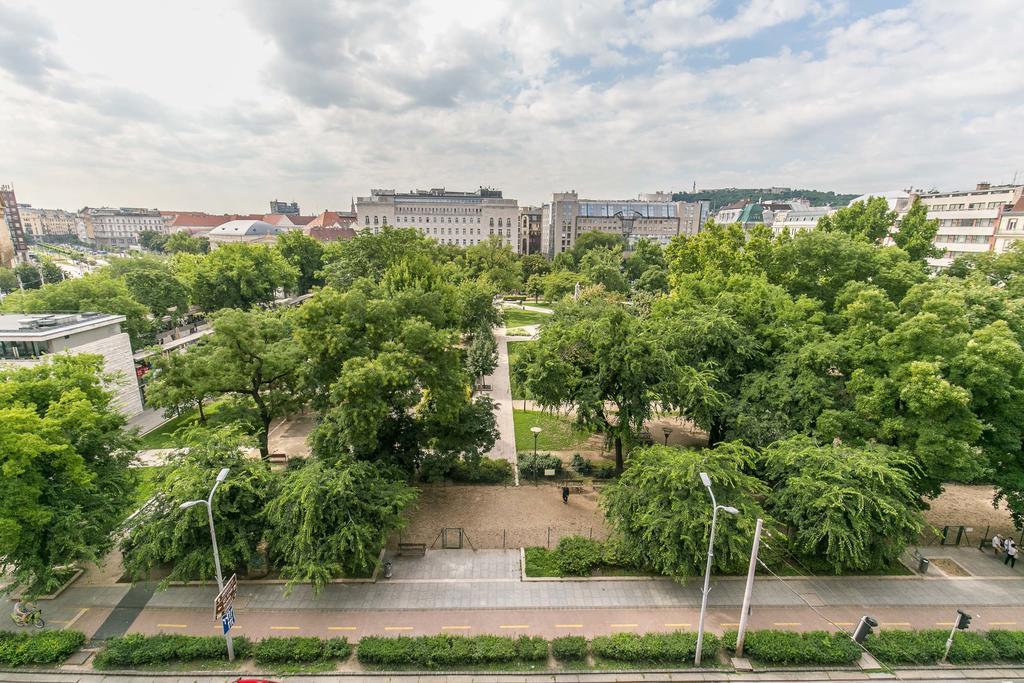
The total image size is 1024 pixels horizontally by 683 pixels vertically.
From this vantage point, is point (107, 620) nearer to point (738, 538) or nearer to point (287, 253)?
point (738, 538)

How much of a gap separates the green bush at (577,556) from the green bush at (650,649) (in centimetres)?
347

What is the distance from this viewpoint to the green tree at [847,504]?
54.5ft

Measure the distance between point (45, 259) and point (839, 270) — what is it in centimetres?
10933

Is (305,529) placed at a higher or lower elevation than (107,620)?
higher

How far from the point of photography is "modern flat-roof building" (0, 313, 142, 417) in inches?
1072

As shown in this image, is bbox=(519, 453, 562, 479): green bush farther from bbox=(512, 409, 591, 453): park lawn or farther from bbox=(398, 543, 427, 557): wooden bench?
bbox=(398, 543, 427, 557): wooden bench

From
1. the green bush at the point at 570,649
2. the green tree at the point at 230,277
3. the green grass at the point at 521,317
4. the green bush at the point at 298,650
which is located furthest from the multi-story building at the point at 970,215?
the green tree at the point at 230,277

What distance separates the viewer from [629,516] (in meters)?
18.0

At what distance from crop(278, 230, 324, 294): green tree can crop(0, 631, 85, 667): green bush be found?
5955cm

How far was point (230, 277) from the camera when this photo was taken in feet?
169

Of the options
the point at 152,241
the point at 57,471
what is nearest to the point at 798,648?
the point at 57,471

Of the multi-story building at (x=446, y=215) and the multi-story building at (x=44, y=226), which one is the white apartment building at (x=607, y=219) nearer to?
the multi-story building at (x=446, y=215)

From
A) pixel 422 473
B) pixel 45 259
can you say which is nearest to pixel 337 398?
pixel 422 473

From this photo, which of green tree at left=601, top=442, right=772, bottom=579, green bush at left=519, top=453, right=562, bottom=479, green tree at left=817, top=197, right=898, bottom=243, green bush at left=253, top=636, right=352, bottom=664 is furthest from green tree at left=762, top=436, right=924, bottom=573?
green tree at left=817, top=197, right=898, bottom=243
